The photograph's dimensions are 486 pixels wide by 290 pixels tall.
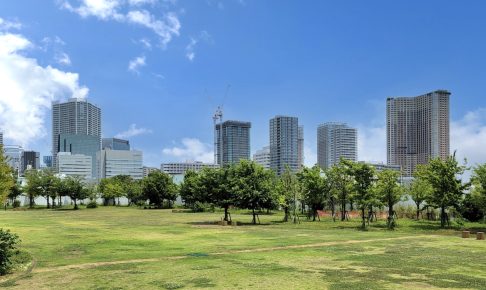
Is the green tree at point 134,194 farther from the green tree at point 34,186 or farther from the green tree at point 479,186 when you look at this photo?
the green tree at point 479,186

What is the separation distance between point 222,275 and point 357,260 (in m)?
7.37

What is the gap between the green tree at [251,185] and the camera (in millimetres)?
46281

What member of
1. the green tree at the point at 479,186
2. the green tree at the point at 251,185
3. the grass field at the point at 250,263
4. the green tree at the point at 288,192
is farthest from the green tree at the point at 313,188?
the grass field at the point at 250,263

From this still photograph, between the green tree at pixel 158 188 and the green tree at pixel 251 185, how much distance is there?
44199 mm

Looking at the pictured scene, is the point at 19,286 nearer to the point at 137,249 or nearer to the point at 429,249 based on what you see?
the point at 137,249

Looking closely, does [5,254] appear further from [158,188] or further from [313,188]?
[158,188]

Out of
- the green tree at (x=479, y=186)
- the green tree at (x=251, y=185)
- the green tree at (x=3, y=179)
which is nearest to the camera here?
the green tree at (x=3, y=179)

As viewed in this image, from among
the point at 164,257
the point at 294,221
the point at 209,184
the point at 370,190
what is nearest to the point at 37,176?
the point at 209,184

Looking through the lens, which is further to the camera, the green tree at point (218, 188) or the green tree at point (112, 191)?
the green tree at point (112, 191)

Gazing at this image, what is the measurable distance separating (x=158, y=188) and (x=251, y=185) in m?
47.1

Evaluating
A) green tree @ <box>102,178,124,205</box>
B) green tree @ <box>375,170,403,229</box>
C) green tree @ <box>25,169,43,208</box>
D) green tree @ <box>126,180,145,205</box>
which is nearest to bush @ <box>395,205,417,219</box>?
green tree @ <box>375,170,403,229</box>

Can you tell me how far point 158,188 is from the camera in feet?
297

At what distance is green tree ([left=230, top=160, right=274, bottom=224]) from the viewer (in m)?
46.3

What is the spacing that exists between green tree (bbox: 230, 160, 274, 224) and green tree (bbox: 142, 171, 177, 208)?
145 ft
